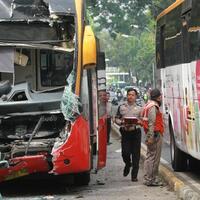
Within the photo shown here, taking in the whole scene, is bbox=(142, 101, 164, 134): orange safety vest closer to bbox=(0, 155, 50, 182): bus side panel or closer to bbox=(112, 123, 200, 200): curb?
bbox=(112, 123, 200, 200): curb

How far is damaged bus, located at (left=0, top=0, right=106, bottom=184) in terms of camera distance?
10109 mm

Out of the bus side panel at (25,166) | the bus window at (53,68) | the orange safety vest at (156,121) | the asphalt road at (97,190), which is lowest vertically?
the asphalt road at (97,190)

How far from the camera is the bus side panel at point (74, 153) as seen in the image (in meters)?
10.1

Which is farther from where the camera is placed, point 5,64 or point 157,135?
point 157,135

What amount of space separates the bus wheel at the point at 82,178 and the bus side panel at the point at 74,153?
112cm

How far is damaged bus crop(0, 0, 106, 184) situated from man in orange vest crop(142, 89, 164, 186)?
0.97 metres

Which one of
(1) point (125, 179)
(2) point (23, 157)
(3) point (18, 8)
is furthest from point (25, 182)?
(3) point (18, 8)

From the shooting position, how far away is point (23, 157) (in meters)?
10.0

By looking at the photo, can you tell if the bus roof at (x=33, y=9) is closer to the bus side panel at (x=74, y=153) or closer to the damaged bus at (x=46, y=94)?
the damaged bus at (x=46, y=94)

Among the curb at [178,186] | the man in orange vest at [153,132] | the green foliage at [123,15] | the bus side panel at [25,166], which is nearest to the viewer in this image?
the curb at [178,186]

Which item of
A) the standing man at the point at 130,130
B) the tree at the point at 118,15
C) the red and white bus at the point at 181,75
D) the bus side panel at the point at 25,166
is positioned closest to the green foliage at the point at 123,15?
the tree at the point at 118,15

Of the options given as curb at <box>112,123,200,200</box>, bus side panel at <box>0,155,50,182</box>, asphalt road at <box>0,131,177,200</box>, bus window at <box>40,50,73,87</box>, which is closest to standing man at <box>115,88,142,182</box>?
asphalt road at <box>0,131,177,200</box>

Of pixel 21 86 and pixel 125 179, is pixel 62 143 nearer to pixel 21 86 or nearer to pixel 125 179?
pixel 21 86

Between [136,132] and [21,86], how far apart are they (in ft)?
7.30
